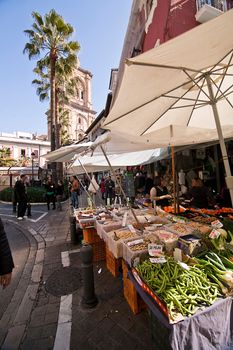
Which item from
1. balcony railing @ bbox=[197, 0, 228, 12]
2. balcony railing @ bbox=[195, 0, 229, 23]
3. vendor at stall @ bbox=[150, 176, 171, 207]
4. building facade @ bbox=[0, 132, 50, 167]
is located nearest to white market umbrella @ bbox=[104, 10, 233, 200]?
vendor at stall @ bbox=[150, 176, 171, 207]

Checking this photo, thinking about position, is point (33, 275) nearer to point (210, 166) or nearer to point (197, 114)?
point (197, 114)

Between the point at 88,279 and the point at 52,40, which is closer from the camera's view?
the point at 88,279

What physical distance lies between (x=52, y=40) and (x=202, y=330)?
18.0m

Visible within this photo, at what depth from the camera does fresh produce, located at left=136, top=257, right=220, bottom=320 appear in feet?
5.56

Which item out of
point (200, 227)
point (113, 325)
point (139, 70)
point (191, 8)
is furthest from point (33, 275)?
point (191, 8)

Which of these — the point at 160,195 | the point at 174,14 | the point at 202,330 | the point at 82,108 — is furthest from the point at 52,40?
the point at 82,108

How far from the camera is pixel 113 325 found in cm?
266

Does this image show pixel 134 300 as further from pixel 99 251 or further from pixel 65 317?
pixel 99 251

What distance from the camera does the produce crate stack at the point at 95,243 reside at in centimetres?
462

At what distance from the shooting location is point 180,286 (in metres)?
1.85

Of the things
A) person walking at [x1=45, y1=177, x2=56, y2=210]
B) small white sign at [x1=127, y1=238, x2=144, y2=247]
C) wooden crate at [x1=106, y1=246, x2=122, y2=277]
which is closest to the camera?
small white sign at [x1=127, y1=238, x2=144, y2=247]

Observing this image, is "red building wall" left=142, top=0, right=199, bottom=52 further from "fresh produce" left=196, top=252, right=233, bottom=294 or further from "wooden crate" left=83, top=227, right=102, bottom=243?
"fresh produce" left=196, top=252, right=233, bottom=294

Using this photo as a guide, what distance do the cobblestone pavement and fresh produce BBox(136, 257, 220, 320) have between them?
39.0 inches

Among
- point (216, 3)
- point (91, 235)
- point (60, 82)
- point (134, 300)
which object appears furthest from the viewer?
point (60, 82)
